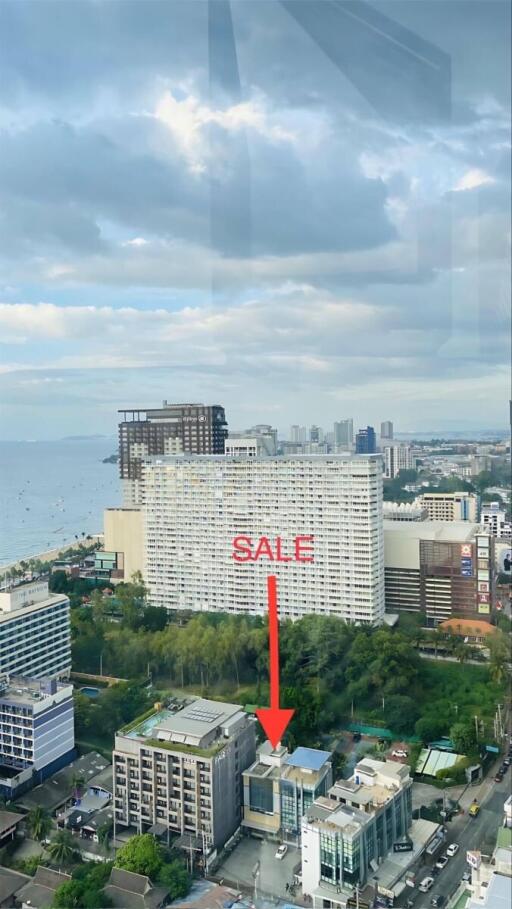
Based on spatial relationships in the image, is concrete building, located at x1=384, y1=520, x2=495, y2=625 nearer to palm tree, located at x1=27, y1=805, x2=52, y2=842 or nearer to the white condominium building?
the white condominium building

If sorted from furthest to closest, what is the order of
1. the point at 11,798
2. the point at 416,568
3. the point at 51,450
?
the point at 416,568 → the point at 51,450 → the point at 11,798

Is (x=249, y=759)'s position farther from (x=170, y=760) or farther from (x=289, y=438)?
(x=289, y=438)

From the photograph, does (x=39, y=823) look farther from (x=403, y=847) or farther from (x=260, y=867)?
(x=403, y=847)

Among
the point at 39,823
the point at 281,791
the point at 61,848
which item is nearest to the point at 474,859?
the point at 281,791

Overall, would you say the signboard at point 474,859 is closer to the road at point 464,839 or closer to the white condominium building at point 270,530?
the road at point 464,839

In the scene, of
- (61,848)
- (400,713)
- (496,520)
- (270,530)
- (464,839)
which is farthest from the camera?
(496,520)

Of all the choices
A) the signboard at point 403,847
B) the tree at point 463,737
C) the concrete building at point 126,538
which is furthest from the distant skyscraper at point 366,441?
the signboard at point 403,847

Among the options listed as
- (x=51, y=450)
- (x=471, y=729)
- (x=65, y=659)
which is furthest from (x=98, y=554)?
(x=471, y=729)
